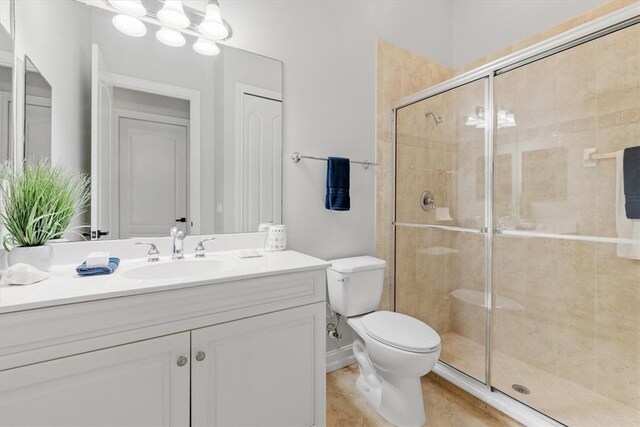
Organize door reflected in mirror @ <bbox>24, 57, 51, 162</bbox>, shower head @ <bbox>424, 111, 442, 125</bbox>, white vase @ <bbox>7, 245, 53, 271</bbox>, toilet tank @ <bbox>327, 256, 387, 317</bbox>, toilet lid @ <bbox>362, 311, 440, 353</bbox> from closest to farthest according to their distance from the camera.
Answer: white vase @ <bbox>7, 245, 53, 271</bbox> → door reflected in mirror @ <bbox>24, 57, 51, 162</bbox> → toilet lid @ <bbox>362, 311, 440, 353</bbox> → toilet tank @ <bbox>327, 256, 387, 317</bbox> → shower head @ <bbox>424, 111, 442, 125</bbox>

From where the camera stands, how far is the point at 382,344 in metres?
1.47

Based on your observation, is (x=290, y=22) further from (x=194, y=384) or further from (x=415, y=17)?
(x=194, y=384)

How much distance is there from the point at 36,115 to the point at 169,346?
1038mm

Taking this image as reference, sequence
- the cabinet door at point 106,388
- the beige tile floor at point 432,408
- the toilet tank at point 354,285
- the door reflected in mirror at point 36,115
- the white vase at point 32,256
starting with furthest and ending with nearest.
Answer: the toilet tank at point 354,285
the beige tile floor at point 432,408
the door reflected in mirror at point 36,115
the white vase at point 32,256
the cabinet door at point 106,388

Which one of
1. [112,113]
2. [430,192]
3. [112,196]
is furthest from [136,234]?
[430,192]

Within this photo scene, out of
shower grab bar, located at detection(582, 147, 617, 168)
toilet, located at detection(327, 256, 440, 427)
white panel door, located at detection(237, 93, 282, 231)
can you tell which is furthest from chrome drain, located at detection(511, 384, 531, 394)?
white panel door, located at detection(237, 93, 282, 231)

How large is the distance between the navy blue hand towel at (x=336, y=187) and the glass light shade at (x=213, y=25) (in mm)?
873

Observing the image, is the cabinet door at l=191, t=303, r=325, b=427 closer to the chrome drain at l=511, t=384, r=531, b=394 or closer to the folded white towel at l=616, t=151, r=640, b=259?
the chrome drain at l=511, t=384, r=531, b=394

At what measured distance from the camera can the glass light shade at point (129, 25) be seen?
1.33m

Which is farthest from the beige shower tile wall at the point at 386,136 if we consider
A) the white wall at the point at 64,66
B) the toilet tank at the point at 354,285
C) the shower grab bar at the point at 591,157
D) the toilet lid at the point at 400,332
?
the white wall at the point at 64,66

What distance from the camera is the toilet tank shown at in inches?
69.4

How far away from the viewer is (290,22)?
69.5 inches

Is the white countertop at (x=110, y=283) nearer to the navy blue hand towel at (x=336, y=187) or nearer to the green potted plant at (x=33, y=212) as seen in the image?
the green potted plant at (x=33, y=212)

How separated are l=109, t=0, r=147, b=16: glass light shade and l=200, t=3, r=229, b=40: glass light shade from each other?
26cm
